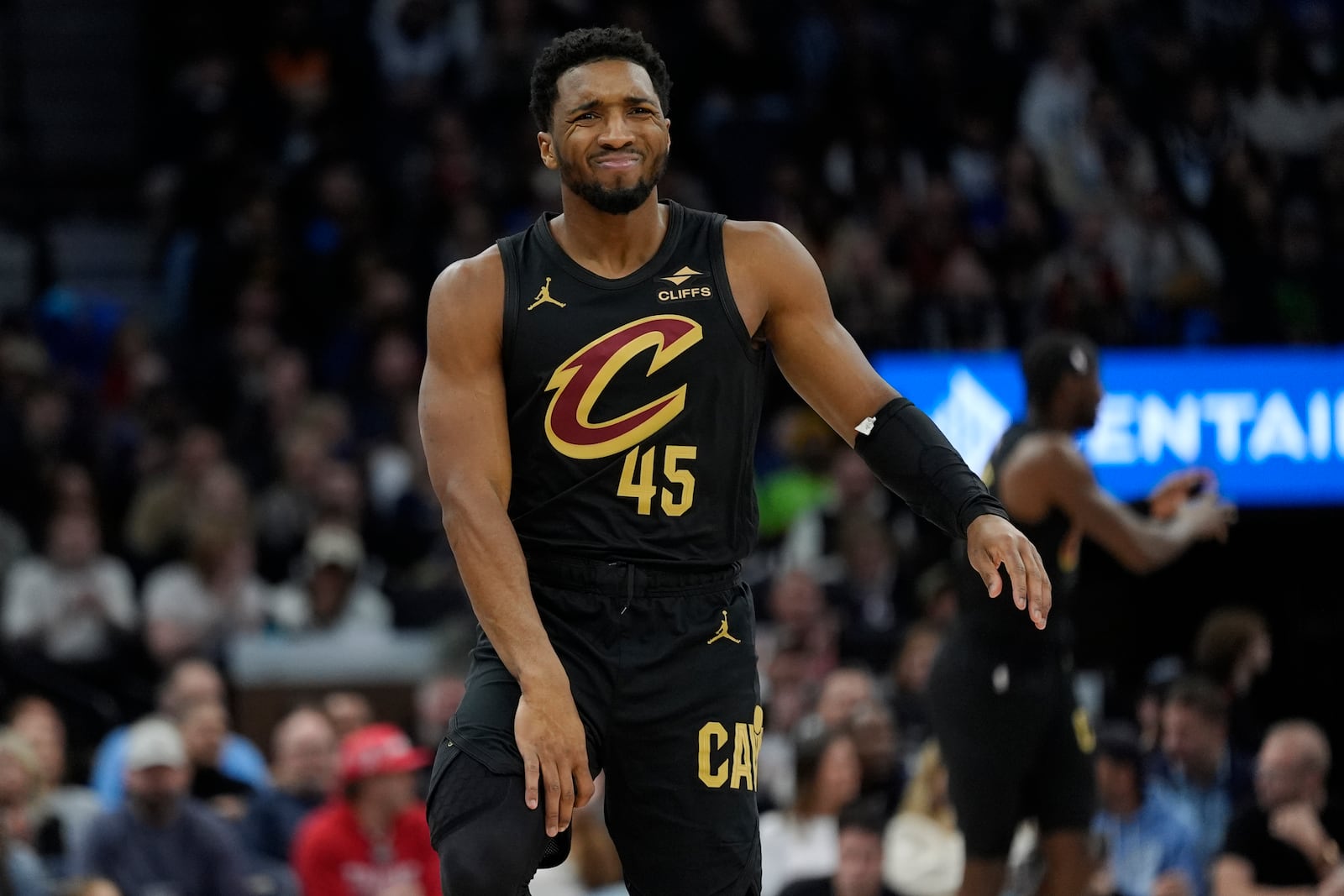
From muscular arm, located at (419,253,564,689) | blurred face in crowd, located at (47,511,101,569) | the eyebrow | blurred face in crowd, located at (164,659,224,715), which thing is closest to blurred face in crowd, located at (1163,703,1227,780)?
blurred face in crowd, located at (164,659,224,715)

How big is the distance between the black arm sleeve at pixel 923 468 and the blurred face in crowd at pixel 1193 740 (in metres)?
4.30

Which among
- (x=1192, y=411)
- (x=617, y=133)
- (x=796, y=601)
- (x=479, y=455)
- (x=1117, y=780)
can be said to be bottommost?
(x=1117, y=780)

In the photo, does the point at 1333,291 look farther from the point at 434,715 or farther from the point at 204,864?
the point at 204,864

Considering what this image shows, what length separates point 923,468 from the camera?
3984 mm

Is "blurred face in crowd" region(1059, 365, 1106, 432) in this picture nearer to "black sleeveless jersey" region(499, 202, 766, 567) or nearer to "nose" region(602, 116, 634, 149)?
"black sleeveless jersey" region(499, 202, 766, 567)

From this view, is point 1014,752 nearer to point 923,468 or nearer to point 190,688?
point 923,468

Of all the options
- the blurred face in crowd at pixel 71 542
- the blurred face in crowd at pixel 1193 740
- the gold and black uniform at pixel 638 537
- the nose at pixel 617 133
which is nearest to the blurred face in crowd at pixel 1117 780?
the blurred face in crowd at pixel 1193 740

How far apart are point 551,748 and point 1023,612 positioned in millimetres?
2479

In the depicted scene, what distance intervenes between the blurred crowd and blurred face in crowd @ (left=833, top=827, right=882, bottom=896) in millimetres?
16

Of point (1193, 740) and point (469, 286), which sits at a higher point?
point (469, 286)

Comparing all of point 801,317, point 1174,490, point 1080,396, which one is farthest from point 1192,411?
point 801,317

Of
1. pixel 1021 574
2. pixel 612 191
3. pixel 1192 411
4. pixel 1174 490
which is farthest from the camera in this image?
pixel 1192 411

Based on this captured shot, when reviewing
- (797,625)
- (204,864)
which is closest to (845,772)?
(797,625)

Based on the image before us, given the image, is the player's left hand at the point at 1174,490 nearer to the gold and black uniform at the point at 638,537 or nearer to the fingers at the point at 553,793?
the gold and black uniform at the point at 638,537
